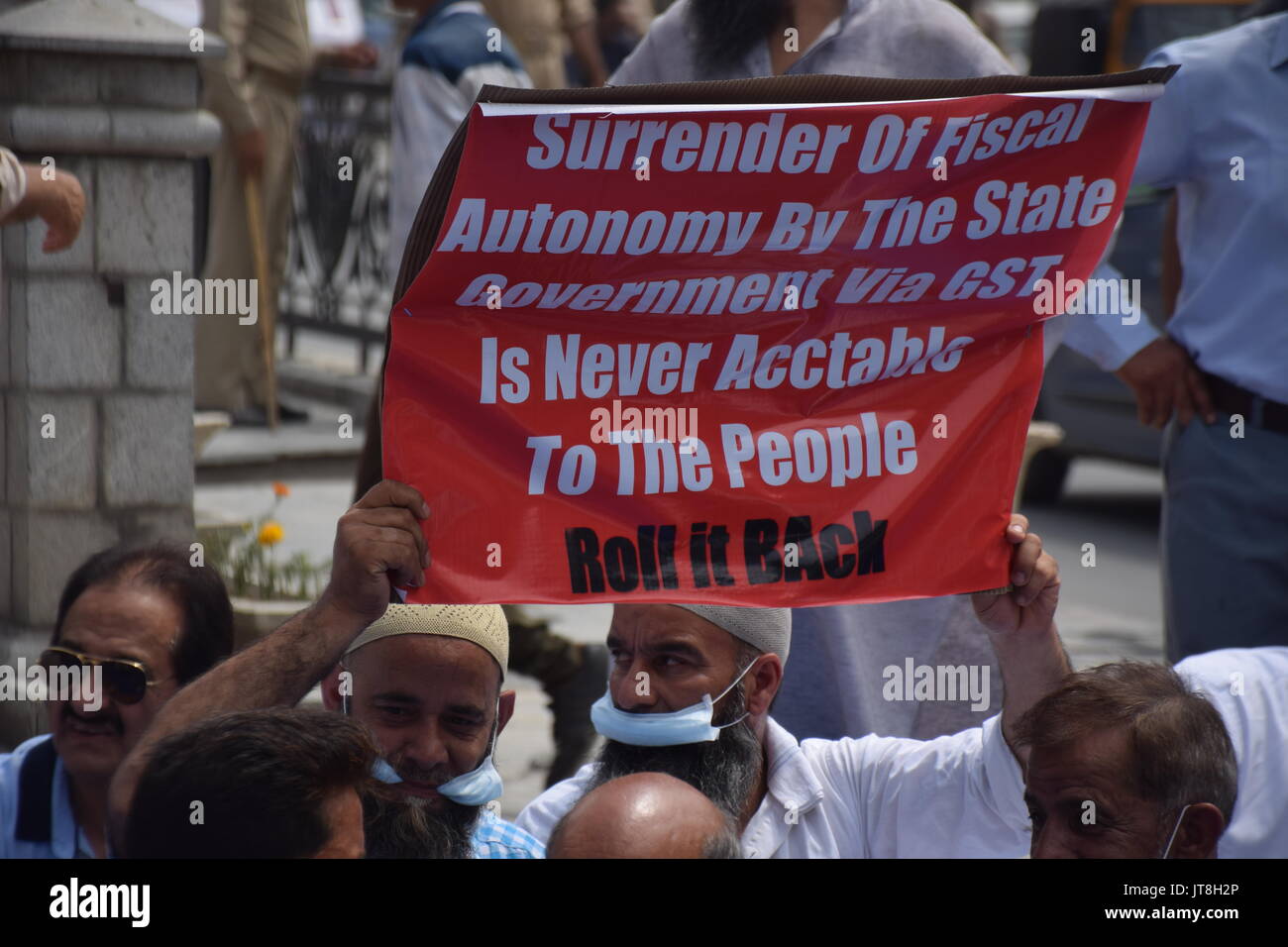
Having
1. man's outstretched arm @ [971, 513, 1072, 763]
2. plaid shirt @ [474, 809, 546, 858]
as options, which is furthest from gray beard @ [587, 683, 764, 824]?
man's outstretched arm @ [971, 513, 1072, 763]

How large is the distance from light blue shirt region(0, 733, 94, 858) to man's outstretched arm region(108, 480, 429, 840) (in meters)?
0.37

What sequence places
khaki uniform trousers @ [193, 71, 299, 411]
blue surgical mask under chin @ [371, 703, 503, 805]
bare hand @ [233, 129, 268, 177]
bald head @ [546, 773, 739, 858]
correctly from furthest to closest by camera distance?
khaki uniform trousers @ [193, 71, 299, 411], bare hand @ [233, 129, 268, 177], blue surgical mask under chin @ [371, 703, 503, 805], bald head @ [546, 773, 739, 858]

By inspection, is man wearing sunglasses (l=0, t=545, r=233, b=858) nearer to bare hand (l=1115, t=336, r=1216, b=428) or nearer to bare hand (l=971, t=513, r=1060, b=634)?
bare hand (l=971, t=513, r=1060, b=634)

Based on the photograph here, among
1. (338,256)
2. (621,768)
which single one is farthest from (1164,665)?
(338,256)

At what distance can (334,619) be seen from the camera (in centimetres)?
265

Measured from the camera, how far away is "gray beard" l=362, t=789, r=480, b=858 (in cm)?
273

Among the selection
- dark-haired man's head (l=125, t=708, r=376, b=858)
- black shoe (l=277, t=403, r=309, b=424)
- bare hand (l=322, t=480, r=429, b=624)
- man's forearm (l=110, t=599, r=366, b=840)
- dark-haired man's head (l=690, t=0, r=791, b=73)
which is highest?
dark-haired man's head (l=690, t=0, r=791, b=73)

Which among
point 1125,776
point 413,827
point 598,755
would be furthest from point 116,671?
point 1125,776

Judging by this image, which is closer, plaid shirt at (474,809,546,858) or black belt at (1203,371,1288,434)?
plaid shirt at (474,809,546,858)

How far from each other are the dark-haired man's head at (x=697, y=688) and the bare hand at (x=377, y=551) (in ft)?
2.18

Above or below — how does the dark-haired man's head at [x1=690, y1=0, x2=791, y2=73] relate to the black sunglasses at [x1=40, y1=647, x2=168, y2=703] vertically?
above

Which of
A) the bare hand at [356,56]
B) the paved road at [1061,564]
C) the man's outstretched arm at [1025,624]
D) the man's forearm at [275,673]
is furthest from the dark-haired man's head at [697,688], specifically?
the bare hand at [356,56]

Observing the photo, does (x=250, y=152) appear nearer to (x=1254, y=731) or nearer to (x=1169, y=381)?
(x=1169, y=381)

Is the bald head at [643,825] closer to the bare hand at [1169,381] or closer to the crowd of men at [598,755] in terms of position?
the crowd of men at [598,755]
